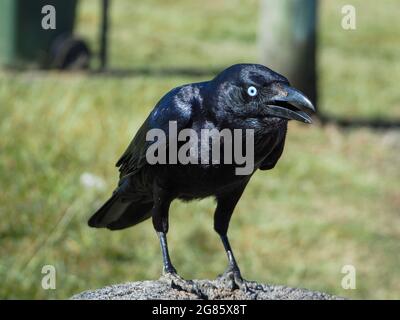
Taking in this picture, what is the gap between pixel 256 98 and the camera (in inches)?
123

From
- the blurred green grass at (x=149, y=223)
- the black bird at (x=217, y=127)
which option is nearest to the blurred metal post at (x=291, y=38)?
the blurred green grass at (x=149, y=223)

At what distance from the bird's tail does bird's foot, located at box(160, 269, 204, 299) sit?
15.4 inches

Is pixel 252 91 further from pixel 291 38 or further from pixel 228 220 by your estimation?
pixel 291 38

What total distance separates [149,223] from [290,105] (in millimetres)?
4201

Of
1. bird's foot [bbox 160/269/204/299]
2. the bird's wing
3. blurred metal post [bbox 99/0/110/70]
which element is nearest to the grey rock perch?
bird's foot [bbox 160/269/204/299]

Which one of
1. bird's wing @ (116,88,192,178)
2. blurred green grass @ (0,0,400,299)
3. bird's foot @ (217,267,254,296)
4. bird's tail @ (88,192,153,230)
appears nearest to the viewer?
bird's wing @ (116,88,192,178)

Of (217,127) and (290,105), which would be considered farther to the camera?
(217,127)

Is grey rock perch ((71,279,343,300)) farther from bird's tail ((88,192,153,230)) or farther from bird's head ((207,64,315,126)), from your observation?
bird's head ((207,64,315,126))

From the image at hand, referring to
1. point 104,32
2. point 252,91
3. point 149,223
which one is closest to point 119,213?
point 252,91

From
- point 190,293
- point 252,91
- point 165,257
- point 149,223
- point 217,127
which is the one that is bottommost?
point 149,223

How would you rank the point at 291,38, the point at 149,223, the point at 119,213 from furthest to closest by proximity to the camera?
the point at 291,38 < the point at 149,223 < the point at 119,213

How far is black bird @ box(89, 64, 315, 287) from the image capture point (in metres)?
3.11

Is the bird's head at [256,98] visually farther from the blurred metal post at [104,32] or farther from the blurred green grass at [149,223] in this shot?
the blurred metal post at [104,32]

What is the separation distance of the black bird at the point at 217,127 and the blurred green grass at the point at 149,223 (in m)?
2.56
